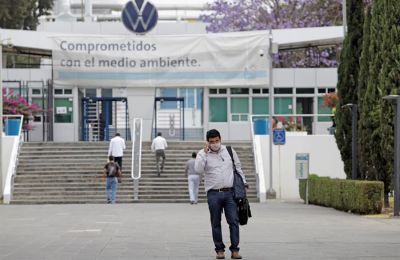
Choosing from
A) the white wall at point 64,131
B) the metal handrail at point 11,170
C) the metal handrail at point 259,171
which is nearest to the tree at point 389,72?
the metal handrail at point 259,171

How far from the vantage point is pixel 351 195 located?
24047 mm

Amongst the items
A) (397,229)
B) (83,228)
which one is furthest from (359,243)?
(83,228)

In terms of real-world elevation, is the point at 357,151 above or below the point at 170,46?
below

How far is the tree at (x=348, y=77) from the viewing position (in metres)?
28.3

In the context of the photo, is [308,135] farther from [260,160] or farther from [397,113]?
[397,113]

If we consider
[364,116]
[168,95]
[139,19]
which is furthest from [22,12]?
[364,116]

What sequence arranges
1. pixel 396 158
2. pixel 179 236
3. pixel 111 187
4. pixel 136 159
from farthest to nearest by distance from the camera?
A: pixel 136 159
pixel 111 187
pixel 396 158
pixel 179 236

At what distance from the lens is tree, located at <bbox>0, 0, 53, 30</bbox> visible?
197 feet

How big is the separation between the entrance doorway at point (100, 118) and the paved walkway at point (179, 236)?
21575 mm

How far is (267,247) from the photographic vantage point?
48.5 ft

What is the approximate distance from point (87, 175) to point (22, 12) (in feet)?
93.6

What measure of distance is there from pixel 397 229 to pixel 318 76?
2894cm

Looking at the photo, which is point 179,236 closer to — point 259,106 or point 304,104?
point 259,106

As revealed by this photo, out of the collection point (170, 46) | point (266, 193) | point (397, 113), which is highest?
point (170, 46)
